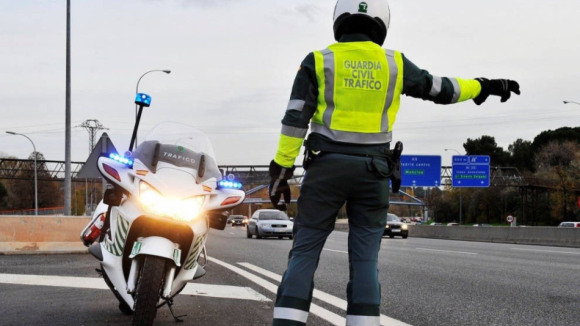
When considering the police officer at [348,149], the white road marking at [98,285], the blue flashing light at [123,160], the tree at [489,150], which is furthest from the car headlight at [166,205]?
the tree at [489,150]

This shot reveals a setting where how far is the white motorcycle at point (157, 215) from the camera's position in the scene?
4422 millimetres

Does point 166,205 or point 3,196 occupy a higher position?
point 166,205

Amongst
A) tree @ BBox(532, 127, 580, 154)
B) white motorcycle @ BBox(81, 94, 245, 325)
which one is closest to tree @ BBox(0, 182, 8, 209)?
tree @ BBox(532, 127, 580, 154)

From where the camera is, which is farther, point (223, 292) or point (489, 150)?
point (489, 150)

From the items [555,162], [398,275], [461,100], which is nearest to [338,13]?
[461,100]

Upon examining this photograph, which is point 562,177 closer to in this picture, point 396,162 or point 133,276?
point 396,162

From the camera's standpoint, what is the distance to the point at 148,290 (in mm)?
4246

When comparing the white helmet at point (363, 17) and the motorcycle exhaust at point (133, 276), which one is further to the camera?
the motorcycle exhaust at point (133, 276)

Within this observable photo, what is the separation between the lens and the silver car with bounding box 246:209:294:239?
1065 inches

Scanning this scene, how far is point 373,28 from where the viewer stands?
400 centimetres

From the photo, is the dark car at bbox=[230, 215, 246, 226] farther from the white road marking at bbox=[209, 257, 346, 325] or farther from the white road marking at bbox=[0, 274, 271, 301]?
the white road marking at bbox=[0, 274, 271, 301]

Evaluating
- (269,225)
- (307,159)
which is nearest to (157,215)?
(307,159)

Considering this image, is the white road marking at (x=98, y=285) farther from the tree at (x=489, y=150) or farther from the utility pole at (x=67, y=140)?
the tree at (x=489, y=150)

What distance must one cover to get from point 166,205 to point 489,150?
102m
